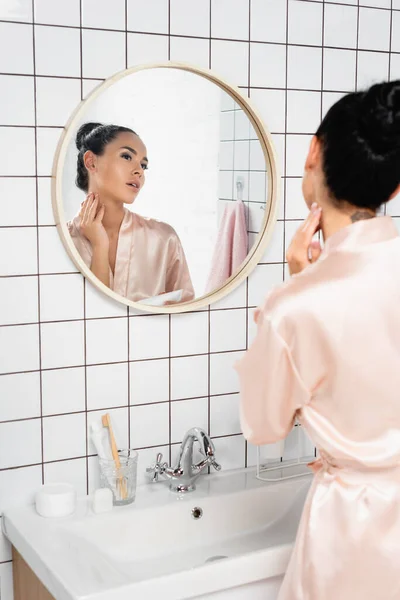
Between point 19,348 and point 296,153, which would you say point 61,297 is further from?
point 296,153

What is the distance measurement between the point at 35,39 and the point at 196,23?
40 centimetres

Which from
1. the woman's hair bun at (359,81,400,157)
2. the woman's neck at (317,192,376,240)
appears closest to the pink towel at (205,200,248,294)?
the woman's neck at (317,192,376,240)

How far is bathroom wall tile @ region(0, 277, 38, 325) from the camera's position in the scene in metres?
1.79

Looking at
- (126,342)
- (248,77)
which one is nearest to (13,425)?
(126,342)

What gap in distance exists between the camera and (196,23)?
1901 millimetres

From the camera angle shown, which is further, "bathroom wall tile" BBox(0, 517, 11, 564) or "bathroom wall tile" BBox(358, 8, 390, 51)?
"bathroom wall tile" BBox(358, 8, 390, 51)

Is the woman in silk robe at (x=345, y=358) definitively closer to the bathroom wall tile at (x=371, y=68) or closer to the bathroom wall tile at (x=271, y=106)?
the bathroom wall tile at (x=271, y=106)

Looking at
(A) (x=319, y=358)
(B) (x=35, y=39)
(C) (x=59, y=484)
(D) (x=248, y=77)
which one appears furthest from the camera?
(D) (x=248, y=77)

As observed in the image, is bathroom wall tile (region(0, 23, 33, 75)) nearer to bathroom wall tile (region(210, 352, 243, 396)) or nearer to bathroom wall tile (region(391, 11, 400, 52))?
bathroom wall tile (region(210, 352, 243, 396))

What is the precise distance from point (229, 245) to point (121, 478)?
0.64 m

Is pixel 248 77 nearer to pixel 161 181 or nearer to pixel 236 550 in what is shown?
pixel 161 181

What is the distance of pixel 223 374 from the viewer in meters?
2.08

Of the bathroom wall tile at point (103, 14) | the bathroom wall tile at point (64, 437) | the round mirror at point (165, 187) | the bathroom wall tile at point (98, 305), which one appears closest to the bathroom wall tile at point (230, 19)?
the round mirror at point (165, 187)

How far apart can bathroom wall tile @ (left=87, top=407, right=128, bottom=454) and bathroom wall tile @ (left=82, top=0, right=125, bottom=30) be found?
3.00 feet
